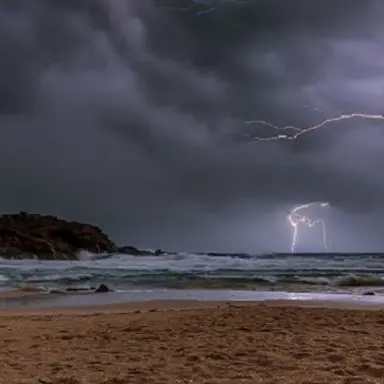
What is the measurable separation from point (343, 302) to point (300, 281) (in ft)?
30.3

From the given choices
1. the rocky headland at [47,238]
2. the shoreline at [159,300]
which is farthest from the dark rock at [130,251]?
the shoreline at [159,300]

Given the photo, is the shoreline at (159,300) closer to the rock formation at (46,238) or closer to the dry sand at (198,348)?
the dry sand at (198,348)

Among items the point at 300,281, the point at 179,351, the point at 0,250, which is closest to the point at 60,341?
the point at 179,351

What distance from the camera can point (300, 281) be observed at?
24.6 m

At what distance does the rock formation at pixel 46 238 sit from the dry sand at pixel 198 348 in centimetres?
4742

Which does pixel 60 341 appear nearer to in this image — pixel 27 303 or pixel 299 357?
pixel 299 357

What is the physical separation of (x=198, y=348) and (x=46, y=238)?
5841cm

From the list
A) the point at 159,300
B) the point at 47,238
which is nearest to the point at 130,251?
the point at 47,238

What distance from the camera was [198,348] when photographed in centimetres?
727

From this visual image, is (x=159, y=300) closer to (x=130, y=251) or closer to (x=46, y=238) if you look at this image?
(x=46, y=238)

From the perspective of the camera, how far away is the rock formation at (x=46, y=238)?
57.6 m

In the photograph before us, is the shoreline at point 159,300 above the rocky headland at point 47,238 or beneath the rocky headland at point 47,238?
beneath

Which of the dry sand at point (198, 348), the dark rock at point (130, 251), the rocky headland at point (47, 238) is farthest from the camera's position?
the dark rock at point (130, 251)

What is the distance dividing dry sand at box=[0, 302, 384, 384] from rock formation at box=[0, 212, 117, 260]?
156 feet
